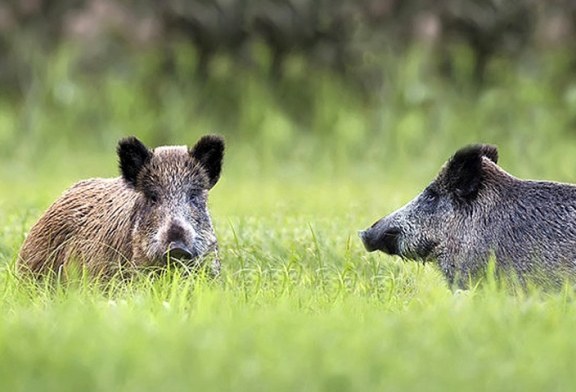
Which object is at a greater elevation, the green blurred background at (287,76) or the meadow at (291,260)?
the green blurred background at (287,76)

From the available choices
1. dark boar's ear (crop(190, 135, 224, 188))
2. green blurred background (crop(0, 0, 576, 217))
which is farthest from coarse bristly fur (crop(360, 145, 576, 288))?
green blurred background (crop(0, 0, 576, 217))

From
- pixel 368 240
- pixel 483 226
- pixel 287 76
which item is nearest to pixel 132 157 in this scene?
pixel 368 240

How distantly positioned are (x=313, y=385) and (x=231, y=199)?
762cm

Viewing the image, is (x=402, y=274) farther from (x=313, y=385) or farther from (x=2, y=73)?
(x=2, y=73)

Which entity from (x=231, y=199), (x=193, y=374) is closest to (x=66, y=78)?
(x=231, y=199)

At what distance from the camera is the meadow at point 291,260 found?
4820 mm

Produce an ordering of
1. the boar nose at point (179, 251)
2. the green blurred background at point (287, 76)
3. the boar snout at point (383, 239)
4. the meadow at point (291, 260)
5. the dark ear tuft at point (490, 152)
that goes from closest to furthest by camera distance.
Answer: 1. the meadow at point (291, 260)
2. the boar nose at point (179, 251)
3. the boar snout at point (383, 239)
4. the dark ear tuft at point (490, 152)
5. the green blurred background at point (287, 76)

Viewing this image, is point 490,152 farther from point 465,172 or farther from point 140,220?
point 140,220

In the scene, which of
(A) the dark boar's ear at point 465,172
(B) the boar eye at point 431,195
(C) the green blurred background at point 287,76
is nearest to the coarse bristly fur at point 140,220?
(B) the boar eye at point 431,195

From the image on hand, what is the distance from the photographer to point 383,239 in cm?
758

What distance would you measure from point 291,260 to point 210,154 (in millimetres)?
737

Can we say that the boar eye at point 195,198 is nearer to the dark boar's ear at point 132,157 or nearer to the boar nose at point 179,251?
the dark boar's ear at point 132,157

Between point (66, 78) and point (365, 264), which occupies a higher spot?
point (66, 78)

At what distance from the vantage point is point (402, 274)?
25.0 feet
